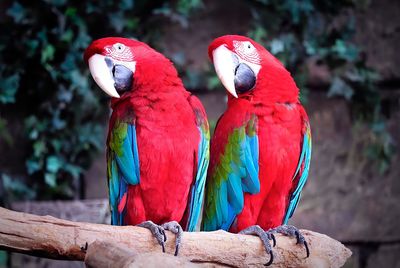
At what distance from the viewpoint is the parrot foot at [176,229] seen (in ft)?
3.56

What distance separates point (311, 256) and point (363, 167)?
3.72 feet

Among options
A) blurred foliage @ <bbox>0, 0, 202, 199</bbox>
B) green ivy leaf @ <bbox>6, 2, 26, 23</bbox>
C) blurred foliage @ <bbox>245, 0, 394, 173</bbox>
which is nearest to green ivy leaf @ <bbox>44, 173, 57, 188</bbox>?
blurred foliage @ <bbox>0, 0, 202, 199</bbox>

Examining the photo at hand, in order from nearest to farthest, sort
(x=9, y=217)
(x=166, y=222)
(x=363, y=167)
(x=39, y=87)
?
1. (x=9, y=217)
2. (x=166, y=222)
3. (x=39, y=87)
4. (x=363, y=167)

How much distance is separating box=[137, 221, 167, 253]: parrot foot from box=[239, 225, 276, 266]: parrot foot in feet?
0.58

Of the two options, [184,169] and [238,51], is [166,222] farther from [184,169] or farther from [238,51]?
[238,51]

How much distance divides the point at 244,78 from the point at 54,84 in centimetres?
102

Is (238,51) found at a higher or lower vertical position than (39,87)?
higher

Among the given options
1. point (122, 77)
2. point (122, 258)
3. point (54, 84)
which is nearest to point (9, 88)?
point (54, 84)

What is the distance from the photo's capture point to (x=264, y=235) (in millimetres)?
1167

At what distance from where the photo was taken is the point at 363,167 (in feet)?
7.35

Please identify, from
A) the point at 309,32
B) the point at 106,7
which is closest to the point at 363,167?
the point at 309,32

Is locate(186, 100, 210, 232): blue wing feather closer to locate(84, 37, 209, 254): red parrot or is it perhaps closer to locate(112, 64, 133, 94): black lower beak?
locate(84, 37, 209, 254): red parrot

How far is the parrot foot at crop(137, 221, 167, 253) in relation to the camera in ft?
3.55

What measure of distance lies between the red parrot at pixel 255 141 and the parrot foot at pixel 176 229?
0.47 ft
